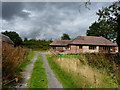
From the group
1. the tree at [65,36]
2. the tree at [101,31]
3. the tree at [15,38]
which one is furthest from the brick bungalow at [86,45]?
the tree at [65,36]

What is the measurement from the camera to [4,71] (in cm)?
479

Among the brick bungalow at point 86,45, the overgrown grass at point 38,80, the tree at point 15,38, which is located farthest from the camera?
the tree at point 15,38

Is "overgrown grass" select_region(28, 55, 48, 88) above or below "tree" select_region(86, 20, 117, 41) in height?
below

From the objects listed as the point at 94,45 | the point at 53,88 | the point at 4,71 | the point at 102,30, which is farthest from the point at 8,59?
the point at 102,30

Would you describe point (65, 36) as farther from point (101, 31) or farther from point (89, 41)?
point (89, 41)

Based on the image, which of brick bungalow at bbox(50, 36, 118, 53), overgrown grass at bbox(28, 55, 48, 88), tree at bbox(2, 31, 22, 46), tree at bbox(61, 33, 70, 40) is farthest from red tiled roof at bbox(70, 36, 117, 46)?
overgrown grass at bbox(28, 55, 48, 88)

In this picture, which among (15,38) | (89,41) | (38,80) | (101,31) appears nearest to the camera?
(38,80)

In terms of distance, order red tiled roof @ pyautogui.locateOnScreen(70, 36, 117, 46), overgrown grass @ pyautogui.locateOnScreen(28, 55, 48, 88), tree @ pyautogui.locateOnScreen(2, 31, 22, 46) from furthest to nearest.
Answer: tree @ pyautogui.locateOnScreen(2, 31, 22, 46), red tiled roof @ pyautogui.locateOnScreen(70, 36, 117, 46), overgrown grass @ pyautogui.locateOnScreen(28, 55, 48, 88)

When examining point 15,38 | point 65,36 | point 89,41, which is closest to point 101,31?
point 65,36

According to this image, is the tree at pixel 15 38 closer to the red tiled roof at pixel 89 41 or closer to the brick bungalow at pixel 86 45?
the brick bungalow at pixel 86 45

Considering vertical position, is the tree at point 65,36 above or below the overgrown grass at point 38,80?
above

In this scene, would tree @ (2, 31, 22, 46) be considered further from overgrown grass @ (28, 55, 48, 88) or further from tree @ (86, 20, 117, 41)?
overgrown grass @ (28, 55, 48, 88)

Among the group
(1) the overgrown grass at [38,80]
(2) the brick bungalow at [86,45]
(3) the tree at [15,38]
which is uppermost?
(3) the tree at [15,38]

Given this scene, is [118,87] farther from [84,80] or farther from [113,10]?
[113,10]
